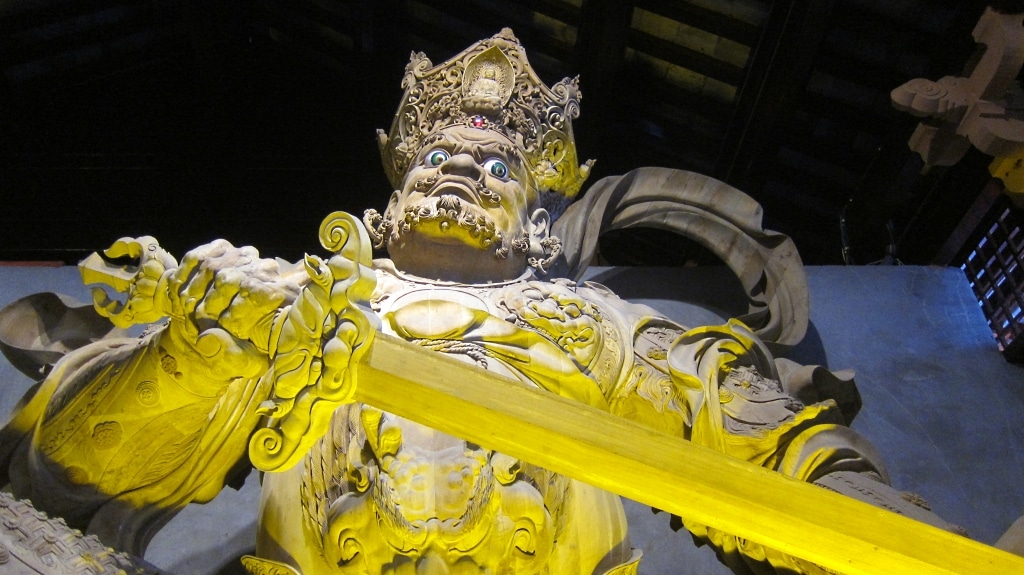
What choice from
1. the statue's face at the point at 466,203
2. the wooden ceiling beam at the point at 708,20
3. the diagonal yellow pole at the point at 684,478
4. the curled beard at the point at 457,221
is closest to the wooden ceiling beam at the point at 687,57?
the wooden ceiling beam at the point at 708,20

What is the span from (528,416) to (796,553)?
46cm

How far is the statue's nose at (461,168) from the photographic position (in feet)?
7.89

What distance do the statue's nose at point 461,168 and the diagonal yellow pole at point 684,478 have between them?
1.20m

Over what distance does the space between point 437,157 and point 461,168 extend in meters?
0.12

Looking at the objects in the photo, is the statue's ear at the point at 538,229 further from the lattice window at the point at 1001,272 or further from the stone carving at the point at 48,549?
the lattice window at the point at 1001,272

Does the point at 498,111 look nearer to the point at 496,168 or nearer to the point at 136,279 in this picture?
the point at 496,168

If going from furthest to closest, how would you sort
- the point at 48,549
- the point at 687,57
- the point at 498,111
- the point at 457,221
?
the point at 687,57 → the point at 498,111 → the point at 457,221 → the point at 48,549

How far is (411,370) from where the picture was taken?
130cm

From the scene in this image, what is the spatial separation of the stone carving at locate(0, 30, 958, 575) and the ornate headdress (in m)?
0.01

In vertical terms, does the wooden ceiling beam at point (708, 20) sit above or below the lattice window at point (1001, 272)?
above

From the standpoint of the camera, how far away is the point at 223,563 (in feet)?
7.65

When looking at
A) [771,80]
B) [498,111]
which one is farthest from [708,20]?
[498,111]

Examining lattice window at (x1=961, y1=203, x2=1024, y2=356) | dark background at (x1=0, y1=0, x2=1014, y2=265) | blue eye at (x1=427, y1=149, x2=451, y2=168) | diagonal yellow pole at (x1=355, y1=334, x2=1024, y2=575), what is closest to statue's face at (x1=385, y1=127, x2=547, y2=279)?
blue eye at (x1=427, y1=149, x2=451, y2=168)

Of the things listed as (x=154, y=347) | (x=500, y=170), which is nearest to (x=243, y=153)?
(x=500, y=170)
